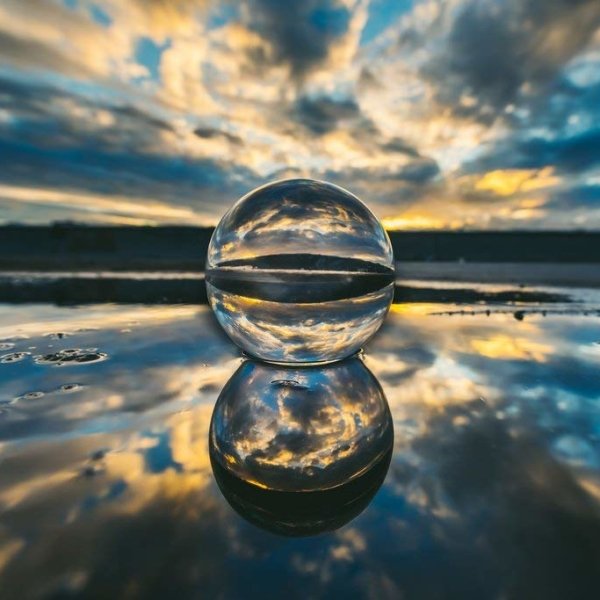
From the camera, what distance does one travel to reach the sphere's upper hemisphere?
292 cm

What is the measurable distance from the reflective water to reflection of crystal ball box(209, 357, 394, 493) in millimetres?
65

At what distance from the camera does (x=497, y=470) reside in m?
1.70

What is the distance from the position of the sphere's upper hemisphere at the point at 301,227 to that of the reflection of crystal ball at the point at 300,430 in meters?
0.87

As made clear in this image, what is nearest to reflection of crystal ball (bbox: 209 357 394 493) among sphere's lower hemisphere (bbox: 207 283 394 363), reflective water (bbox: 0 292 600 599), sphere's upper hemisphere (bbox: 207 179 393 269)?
reflective water (bbox: 0 292 600 599)

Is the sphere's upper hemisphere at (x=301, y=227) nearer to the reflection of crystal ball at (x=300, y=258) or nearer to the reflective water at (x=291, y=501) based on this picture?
the reflection of crystal ball at (x=300, y=258)

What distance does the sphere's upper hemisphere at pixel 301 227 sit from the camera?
2924 millimetres

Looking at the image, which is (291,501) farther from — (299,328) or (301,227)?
(301,227)

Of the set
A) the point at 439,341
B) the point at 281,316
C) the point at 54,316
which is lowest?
the point at 54,316

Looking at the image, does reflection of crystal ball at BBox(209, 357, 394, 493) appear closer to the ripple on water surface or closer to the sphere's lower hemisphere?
the sphere's lower hemisphere

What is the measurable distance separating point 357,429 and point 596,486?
36.8 inches

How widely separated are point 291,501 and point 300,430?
1.64 ft

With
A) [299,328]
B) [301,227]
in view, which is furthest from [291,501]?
[301,227]

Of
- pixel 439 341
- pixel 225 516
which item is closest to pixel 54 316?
pixel 439 341

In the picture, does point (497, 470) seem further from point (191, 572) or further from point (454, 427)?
point (191, 572)
